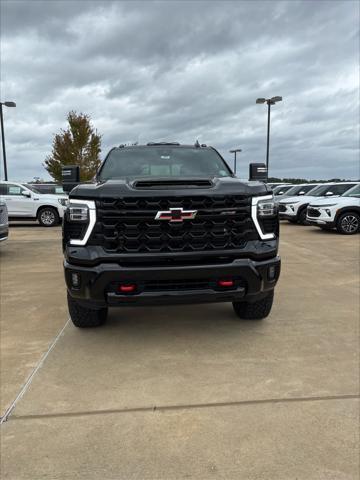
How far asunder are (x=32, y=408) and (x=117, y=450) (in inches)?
30.5

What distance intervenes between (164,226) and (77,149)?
30525mm

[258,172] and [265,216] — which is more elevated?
[258,172]

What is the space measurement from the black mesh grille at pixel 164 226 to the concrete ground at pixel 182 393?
0.97 m

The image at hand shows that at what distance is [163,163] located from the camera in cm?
498

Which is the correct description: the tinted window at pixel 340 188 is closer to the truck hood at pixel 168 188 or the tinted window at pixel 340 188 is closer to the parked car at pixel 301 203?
the parked car at pixel 301 203

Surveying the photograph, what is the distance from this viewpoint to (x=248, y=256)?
11.5 ft

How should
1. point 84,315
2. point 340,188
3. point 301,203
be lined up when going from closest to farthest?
point 84,315 < point 340,188 < point 301,203

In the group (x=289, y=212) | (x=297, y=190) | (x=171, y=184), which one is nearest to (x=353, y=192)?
(x=289, y=212)

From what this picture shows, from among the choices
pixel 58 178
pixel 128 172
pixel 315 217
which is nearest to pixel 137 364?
pixel 128 172

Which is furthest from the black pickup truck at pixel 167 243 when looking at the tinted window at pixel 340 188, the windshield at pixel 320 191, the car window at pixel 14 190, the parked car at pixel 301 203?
the car window at pixel 14 190

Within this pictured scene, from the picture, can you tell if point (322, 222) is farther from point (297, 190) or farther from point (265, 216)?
point (265, 216)

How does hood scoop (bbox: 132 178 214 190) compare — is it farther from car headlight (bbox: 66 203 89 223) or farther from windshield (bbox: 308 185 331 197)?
windshield (bbox: 308 185 331 197)

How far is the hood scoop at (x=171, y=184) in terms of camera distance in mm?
3500

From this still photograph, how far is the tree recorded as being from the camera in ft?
104
